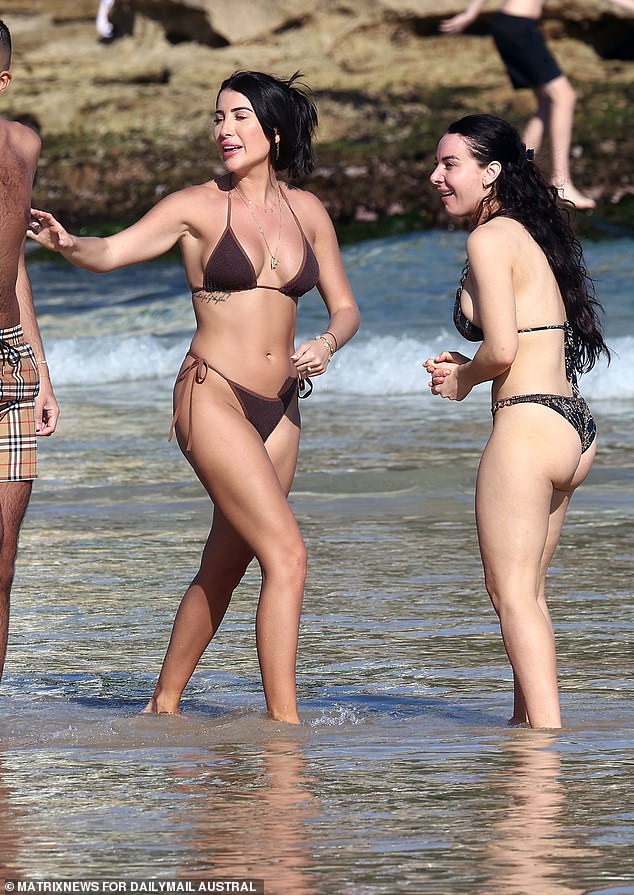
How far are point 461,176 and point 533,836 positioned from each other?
208 centimetres

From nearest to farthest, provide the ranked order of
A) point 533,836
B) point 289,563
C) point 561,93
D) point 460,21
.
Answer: point 533,836, point 289,563, point 460,21, point 561,93

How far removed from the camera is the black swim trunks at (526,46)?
14.0 meters

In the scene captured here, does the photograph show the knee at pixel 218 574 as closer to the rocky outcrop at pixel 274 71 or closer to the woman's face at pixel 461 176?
the woman's face at pixel 461 176

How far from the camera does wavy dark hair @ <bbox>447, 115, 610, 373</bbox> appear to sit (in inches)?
200

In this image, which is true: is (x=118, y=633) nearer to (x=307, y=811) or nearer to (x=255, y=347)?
(x=255, y=347)

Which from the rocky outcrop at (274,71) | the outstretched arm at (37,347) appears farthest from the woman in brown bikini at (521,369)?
the rocky outcrop at (274,71)

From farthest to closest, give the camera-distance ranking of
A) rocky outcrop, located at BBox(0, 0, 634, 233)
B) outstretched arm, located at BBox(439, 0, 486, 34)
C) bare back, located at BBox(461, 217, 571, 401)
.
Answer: rocky outcrop, located at BBox(0, 0, 634, 233) → outstretched arm, located at BBox(439, 0, 486, 34) → bare back, located at BBox(461, 217, 571, 401)

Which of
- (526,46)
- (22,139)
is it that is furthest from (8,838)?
(526,46)

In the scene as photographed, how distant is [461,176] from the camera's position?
5121 mm

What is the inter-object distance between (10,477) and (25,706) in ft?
2.75

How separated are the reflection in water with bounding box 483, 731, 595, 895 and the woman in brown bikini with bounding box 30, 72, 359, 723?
0.91 m

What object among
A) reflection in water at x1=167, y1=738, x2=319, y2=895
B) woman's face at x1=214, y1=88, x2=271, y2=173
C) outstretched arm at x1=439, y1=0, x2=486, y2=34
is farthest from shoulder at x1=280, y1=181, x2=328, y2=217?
outstretched arm at x1=439, y1=0, x2=486, y2=34

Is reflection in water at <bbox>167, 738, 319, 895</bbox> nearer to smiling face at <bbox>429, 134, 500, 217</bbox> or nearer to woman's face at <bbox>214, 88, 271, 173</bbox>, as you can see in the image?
smiling face at <bbox>429, 134, 500, 217</bbox>

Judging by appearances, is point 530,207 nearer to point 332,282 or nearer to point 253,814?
point 332,282
